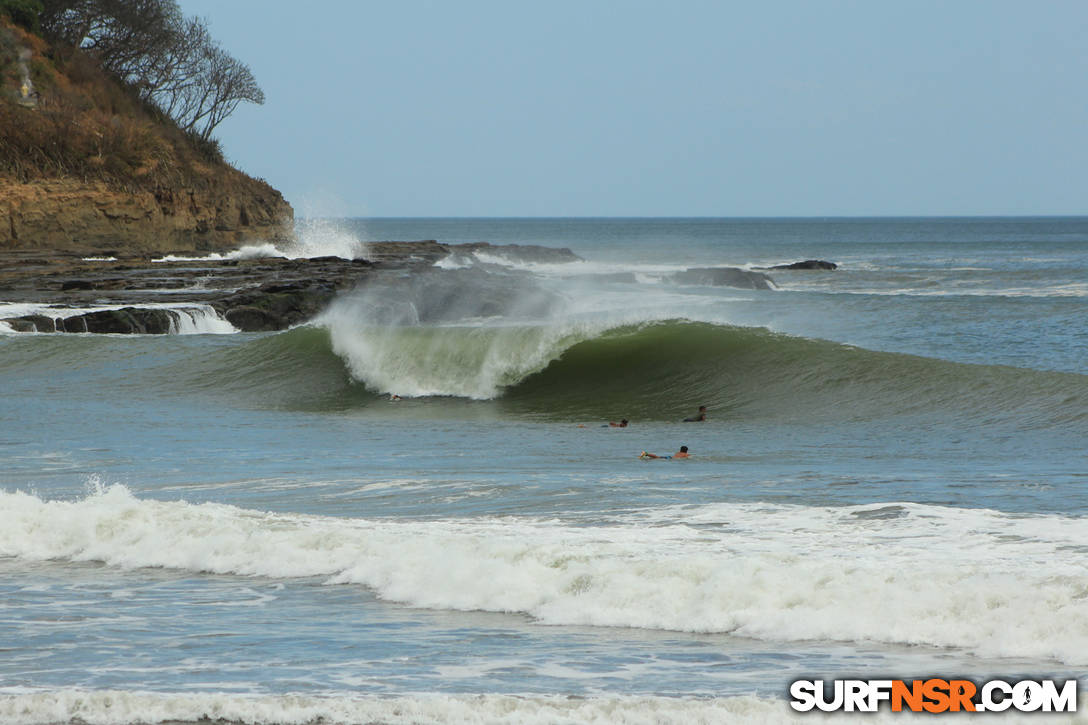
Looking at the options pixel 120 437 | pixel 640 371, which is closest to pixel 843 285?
pixel 640 371

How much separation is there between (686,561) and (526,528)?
181 cm

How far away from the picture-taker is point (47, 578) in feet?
25.5

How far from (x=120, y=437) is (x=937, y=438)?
985cm

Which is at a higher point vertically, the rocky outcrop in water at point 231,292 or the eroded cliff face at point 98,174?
the eroded cliff face at point 98,174

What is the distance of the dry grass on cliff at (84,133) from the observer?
143 ft

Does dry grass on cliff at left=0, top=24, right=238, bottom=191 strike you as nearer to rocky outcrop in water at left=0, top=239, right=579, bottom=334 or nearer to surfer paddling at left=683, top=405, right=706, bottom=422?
rocky outcrop in water at left=0, top=239, right=579, bottom=334

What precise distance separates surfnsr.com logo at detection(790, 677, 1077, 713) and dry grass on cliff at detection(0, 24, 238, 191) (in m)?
42.2

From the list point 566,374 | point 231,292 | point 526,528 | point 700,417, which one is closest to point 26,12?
point 231,292

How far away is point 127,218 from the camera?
151 feet

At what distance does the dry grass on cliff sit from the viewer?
43500 millimetres

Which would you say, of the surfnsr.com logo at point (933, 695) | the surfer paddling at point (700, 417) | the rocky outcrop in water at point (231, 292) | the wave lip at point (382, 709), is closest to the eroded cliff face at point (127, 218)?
the rocky outcrop in water at point (231, 292)

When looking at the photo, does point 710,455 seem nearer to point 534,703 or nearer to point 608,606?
point 608,606

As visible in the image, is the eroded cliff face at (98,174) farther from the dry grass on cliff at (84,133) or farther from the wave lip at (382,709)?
the wave lip at (382,709)

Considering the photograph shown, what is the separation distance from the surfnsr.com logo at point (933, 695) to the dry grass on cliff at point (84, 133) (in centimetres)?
4220
